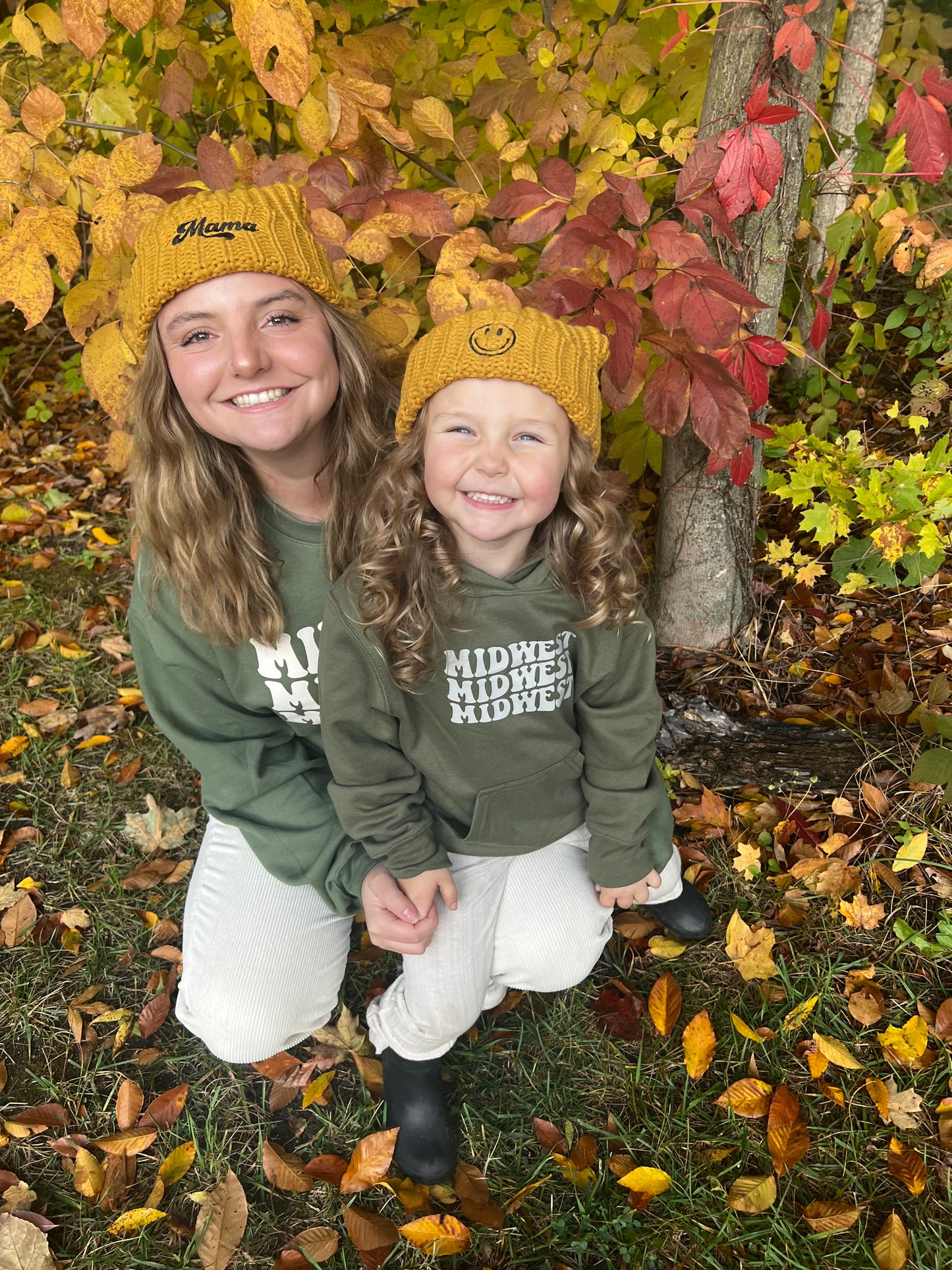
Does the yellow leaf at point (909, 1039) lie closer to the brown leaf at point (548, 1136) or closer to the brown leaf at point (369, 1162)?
the brown leaf at point (548, 1136)

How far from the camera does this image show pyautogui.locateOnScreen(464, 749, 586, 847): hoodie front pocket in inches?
71.3

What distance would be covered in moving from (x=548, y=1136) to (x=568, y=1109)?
8 centimetres

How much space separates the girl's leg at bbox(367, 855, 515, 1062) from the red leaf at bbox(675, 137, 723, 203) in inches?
56.8

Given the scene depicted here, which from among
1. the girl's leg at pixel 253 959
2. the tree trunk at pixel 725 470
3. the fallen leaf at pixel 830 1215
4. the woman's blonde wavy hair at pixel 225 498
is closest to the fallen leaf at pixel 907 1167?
the fallen leaf at pixel 830 1215

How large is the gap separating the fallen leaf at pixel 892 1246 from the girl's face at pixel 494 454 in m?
1.49

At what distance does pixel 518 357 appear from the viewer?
1.47 metres

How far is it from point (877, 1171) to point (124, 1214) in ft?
5.05

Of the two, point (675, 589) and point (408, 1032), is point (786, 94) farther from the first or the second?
point (408, 1032)

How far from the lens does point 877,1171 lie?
1.68m

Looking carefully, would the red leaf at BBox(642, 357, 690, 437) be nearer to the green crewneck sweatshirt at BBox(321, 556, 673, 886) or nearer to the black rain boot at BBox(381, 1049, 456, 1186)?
the green crewneck sweatshirt at BBox(321, 556, 673, 886)

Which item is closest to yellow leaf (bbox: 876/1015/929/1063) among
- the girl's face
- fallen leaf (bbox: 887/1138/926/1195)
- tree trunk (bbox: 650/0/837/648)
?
fallen leaf (bbox: 887/1138/926/1195)

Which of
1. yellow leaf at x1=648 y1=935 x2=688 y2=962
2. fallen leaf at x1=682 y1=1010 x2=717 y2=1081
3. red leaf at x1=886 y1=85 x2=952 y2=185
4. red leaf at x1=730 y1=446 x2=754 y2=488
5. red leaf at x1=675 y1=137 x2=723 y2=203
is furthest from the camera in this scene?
yellow leaf at x1=648 y1=935 x2=688 y2=962

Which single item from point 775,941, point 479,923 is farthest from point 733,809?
point 479,923

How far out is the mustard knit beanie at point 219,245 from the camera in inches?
61.7
